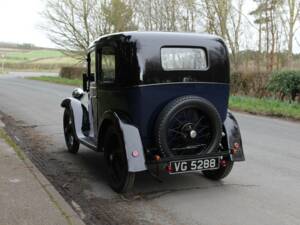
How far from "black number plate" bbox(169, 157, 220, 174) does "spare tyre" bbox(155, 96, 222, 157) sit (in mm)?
A: 127

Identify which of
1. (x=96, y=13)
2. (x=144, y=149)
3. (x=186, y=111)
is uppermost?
(x=96, y=13)

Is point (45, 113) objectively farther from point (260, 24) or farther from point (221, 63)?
point (260, 24)

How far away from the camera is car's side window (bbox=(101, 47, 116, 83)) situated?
5273 mm

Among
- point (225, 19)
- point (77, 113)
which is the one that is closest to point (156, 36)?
point (77, 113)

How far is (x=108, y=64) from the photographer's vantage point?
215 inches

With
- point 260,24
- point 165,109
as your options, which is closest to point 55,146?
point 165,109

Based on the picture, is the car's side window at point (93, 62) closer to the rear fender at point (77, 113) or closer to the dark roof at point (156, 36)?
the rear fender at point (77, 113)

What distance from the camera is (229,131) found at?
5.40m

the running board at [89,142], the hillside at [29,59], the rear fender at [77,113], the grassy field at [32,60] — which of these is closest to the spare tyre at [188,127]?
the running board at [89,142]

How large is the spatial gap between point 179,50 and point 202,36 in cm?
41

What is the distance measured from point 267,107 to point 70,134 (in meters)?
8.36

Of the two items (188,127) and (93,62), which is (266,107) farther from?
(188,127)

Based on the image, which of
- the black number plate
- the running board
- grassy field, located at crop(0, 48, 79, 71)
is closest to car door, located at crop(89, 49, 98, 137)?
the running board

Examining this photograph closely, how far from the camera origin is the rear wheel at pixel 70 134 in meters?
6.99
